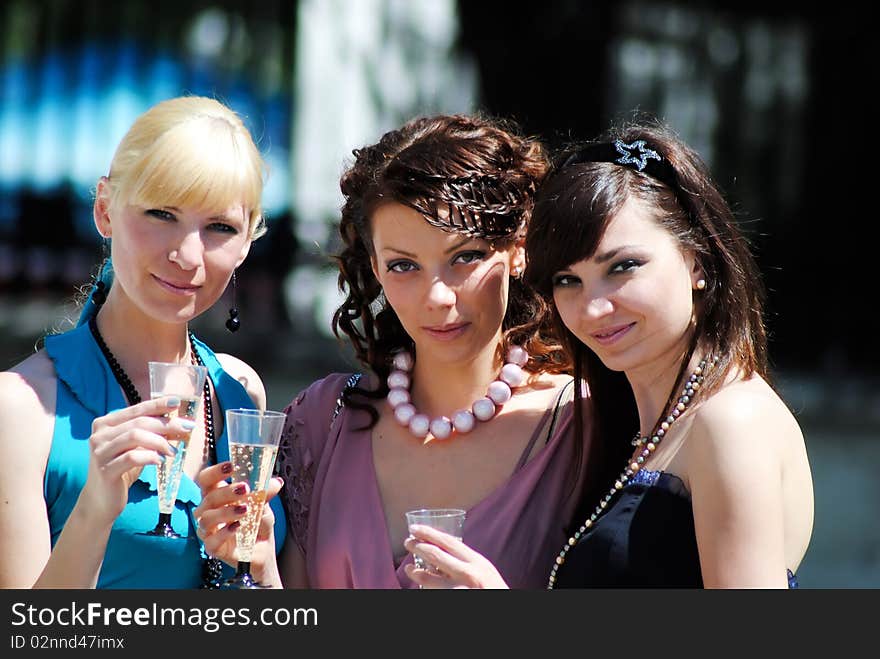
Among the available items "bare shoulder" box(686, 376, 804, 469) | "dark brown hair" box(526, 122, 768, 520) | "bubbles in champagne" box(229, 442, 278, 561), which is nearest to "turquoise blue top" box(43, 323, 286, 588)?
"bubbles in champagne" box(229, 442, 278, 561)

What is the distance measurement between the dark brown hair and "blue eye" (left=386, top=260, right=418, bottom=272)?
408mm

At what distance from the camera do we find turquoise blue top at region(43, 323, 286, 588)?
2.69 metres

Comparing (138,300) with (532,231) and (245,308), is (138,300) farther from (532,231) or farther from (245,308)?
(245,308)

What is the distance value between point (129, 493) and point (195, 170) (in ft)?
2.44

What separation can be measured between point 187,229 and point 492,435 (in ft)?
3.13

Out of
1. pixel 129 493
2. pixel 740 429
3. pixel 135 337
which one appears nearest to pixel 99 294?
pixel 135 337

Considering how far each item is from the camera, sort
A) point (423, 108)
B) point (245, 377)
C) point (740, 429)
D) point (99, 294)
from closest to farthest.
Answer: point (740, 429)
point (99, 294)
point (245, 377)
point (423, 108)

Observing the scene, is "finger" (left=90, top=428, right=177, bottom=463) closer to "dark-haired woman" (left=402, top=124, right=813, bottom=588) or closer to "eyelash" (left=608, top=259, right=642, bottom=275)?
"dark-haired woman" (left=402, top=124, right=813, bottom=588)

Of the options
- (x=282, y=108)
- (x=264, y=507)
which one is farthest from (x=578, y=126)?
(x=264, y=507)

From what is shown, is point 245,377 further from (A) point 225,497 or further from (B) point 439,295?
(A) point 225,497

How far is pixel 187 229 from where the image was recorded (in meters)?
2.85

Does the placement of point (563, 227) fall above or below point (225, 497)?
above

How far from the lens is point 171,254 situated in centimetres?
282

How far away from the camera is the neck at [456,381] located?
327cm
